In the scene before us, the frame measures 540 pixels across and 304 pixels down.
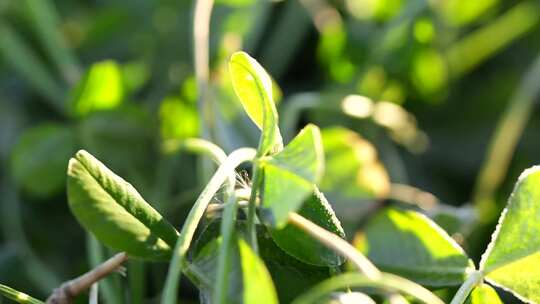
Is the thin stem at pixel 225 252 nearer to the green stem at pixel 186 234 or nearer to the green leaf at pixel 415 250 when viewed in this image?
the green stem at pixel 186 234

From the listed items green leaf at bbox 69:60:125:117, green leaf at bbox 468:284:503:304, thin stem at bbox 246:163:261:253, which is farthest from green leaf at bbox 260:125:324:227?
green leaf at bbox 69:60:125:117

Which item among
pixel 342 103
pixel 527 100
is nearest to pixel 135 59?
pixel 342 103

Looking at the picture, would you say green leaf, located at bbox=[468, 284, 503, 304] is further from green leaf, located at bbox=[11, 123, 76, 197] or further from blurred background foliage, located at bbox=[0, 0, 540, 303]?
green leaf, located at bbox=[11, 123, 76, 197]

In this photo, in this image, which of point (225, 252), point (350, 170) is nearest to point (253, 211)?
point (225, 252)

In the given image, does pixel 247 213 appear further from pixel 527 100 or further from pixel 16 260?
pixel 527 100

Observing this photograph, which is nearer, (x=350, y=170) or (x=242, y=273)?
(x=242, y=273)

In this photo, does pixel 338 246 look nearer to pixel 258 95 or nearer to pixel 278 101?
pixel 258 95
